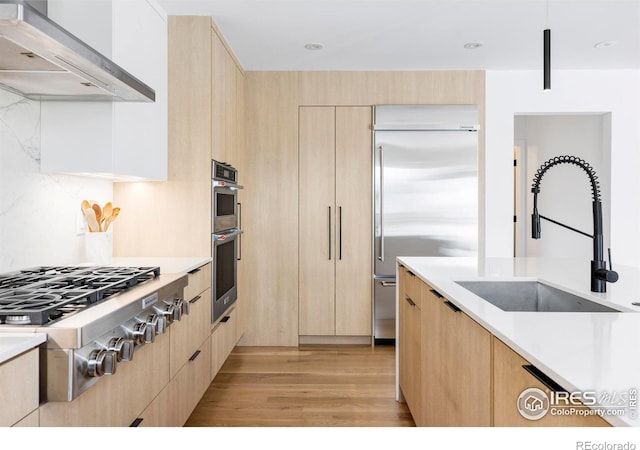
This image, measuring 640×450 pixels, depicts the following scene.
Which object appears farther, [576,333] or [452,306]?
[452,306]

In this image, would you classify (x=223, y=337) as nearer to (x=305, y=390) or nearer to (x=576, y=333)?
(x=305, y=390)

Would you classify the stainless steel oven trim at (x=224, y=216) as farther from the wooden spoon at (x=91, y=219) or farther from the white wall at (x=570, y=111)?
the white wall at (x=570, y=111)

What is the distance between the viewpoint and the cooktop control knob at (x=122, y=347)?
1.53 metres

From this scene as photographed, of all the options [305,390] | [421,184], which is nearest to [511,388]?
[305,390]

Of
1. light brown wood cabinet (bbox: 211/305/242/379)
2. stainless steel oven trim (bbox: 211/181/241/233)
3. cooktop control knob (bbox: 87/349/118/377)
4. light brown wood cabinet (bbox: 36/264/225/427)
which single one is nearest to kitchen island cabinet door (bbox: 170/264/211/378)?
light brown wood cabinet (bbox: 36/264/225/427)

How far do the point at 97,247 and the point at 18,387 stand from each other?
1.60m

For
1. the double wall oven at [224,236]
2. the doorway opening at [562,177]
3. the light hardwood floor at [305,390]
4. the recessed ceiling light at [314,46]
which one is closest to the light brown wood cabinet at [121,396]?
the light hardwood floor at [305,390]

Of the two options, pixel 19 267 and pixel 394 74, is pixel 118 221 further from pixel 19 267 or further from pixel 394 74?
pixel 394 74

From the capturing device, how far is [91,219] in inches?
103

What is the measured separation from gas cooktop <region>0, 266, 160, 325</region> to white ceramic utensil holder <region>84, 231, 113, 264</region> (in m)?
0.32

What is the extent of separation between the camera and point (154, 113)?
9.27 feet
